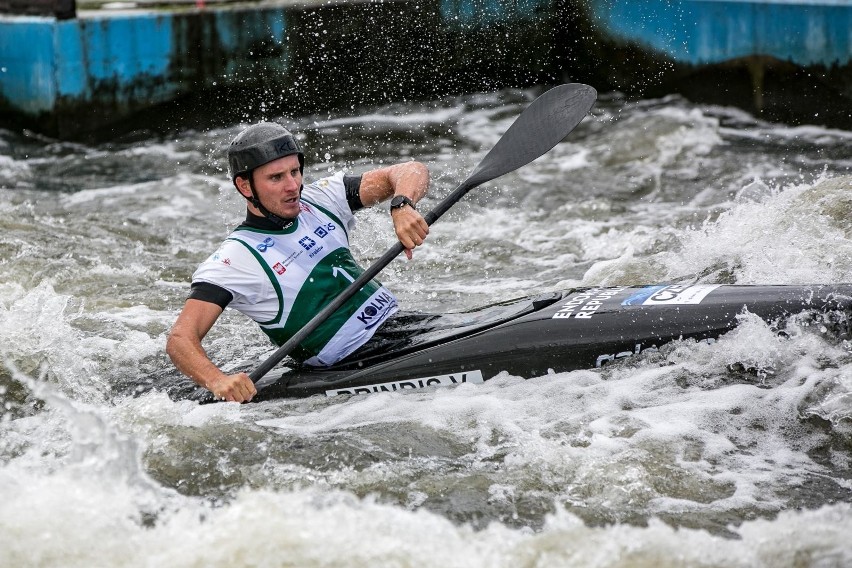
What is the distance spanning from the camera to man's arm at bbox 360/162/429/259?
4.15m

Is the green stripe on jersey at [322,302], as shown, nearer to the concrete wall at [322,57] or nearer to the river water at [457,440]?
the river water at [457,440]

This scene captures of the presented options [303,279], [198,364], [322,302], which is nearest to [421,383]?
[322,302]

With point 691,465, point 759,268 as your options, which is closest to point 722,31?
point 759,268

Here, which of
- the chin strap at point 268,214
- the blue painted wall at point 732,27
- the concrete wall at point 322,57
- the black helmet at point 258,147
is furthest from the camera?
Result: the concrete wall at point 322,57

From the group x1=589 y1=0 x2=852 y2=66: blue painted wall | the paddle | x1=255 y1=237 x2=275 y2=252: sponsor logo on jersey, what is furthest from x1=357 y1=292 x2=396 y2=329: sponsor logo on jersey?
x1=589 y1=0 x2=852 y2=66: blue painted wall

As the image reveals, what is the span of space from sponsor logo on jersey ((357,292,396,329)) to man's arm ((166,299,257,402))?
0.63m

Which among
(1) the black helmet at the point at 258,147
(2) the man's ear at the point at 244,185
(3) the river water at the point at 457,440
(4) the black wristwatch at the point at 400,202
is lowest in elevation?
(3) the river water at the point at 457,440

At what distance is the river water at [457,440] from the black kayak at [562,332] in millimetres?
66

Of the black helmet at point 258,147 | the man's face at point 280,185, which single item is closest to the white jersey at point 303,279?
the man's face at point 280,185

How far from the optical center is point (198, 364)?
4102mm

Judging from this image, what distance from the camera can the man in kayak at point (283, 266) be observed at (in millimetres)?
4145

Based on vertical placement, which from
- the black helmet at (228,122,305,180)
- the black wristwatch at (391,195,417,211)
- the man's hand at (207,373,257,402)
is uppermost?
the black helmet at (228,122,305,180)

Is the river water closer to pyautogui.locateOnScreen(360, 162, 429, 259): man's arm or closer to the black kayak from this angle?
the black kayak

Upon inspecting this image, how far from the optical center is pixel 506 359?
4324 millimetres
